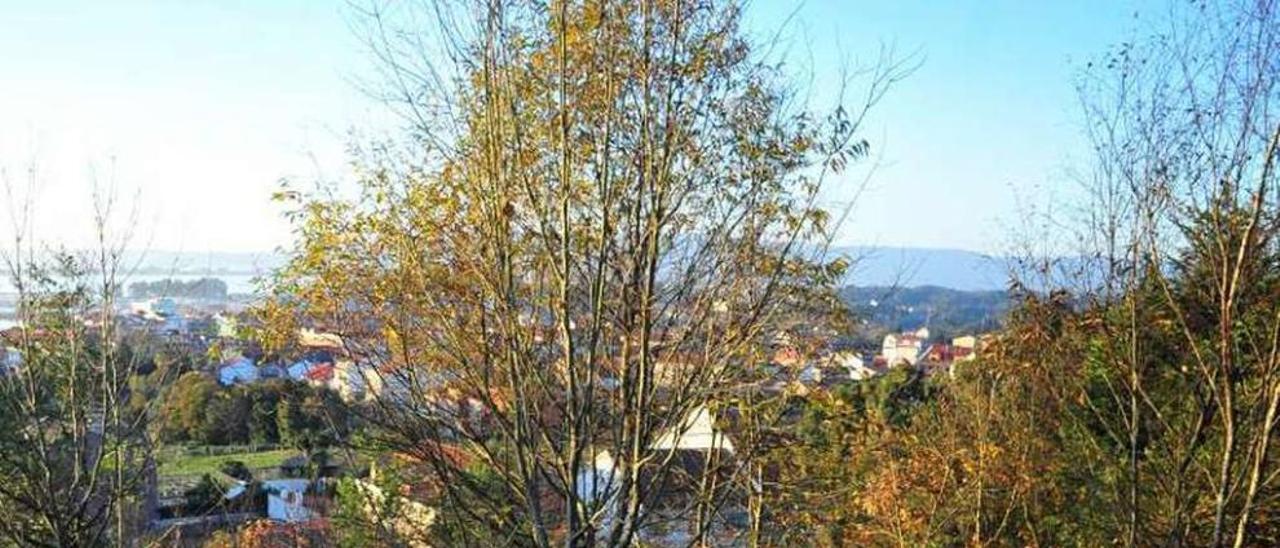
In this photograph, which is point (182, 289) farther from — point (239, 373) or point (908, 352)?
point (908, 352)

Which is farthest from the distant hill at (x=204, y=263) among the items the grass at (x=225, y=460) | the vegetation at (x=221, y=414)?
the grass at (x=225, y=460)

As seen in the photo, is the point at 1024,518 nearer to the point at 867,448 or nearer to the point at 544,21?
the point at 867,448

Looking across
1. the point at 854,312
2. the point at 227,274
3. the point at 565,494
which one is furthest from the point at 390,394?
the point at 227,274

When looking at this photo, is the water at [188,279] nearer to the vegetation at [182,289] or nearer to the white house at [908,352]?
the vegetation at [182,289]

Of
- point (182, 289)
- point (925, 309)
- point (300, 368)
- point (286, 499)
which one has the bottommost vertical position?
point (286, 499)

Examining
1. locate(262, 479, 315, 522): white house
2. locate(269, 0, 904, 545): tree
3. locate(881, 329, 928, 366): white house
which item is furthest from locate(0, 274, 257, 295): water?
locate(881, 329, 928, 366): white house

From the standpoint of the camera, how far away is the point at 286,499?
11766 millimetres

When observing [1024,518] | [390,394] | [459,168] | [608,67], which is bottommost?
[1024,518]

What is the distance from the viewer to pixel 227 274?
6668 mm

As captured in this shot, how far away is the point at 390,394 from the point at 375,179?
140 cm

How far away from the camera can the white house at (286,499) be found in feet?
35.2

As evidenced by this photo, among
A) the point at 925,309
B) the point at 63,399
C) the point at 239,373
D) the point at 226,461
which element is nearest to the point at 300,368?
the point at 63,399

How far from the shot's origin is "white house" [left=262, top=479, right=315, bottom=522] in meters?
10.7

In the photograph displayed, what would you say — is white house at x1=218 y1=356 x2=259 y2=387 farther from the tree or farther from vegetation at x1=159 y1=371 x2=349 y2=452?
the tree
